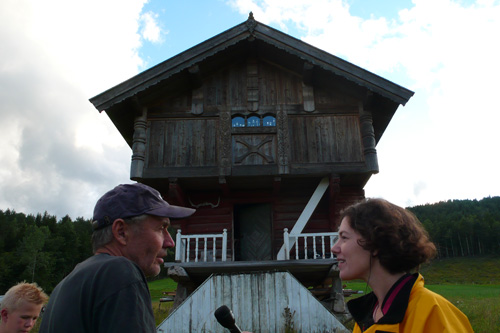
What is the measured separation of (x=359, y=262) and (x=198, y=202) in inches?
371

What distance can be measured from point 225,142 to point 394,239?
8.67 metres

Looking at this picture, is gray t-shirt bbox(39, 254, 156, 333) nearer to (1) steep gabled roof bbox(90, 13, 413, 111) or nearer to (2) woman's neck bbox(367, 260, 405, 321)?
(2) woman's neck bbox(367, 260, 405, 321)

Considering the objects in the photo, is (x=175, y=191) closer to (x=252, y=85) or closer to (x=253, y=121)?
(x=253, y=121)

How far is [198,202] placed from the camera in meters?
11.5

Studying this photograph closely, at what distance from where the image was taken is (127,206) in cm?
201

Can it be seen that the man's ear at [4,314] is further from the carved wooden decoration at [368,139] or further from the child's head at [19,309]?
the carved wooden decoration at [368,139]

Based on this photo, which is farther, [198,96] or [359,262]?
[198,96]

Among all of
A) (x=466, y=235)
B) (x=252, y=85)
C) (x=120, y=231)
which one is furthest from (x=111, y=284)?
(x=466, y=235)

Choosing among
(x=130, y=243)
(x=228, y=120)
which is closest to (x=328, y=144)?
(x=228, y=120)

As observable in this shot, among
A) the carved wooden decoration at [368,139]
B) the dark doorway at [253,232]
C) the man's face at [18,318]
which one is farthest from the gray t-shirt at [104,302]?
the dark doorway at [253,232]

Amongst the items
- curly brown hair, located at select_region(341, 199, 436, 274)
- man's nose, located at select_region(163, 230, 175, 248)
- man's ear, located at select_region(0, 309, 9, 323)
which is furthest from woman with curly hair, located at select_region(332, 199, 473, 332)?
man's ear, located at select_region(0, 309, 9, 323)

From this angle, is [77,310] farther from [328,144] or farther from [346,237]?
[328,144]

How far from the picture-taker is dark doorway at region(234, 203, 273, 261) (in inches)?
467

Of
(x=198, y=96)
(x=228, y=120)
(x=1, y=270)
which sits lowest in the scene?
(x=1, y=270)
